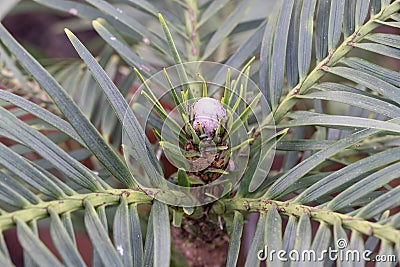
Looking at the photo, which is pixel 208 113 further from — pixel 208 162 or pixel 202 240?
pixel 202 240

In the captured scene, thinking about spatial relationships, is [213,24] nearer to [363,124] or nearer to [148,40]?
[148,40]

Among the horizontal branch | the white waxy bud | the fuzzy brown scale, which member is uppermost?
the white waxy bud

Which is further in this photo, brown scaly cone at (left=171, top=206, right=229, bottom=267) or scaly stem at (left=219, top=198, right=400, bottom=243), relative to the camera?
brown scaly cone at (left=171, top=206, right=229, bottom=267)

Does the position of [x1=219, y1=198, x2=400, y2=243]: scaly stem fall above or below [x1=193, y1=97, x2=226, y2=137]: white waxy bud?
below

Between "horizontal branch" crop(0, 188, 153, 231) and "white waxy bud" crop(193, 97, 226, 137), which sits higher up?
"white waxy bud" crop(193, 97, 226, 137)

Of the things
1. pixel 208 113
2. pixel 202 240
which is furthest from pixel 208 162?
pixel 202 240

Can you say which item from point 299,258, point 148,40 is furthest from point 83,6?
point 299,258

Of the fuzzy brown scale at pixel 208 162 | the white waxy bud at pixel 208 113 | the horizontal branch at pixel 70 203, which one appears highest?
the white waxy bud at pixel 208 113

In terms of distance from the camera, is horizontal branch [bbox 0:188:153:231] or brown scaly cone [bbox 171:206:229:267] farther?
brown scaly cone [bbox 171:206:229:267]
